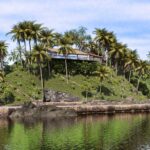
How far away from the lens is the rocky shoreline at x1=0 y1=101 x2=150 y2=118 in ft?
340

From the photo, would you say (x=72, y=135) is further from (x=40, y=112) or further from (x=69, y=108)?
(x=69, y=108)

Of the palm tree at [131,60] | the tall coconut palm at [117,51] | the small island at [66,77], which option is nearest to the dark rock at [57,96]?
the small island at [66,77]

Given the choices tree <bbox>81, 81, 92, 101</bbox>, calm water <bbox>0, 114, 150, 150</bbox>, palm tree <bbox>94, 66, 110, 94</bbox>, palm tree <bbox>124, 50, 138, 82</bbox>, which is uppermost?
palm tree <bbox>124, 50, 138, 82</bbox>

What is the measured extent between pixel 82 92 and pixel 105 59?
117ft

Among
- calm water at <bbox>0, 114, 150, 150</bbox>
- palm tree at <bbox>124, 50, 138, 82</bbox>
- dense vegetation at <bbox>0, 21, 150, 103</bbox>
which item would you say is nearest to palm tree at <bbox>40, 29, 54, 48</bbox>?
dense vegetation at <bbox>0, 21, 150, 103</bbox>

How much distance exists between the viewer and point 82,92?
12588 cm

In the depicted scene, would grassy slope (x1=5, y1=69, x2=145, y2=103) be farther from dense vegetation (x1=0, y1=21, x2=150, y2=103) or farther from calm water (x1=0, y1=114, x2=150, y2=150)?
calm water (x1=0, y1=114, x2=150, y2=150)

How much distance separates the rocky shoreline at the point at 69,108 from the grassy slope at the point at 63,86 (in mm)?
6744

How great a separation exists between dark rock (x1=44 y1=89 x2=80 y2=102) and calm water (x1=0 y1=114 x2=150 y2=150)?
79.4 ft

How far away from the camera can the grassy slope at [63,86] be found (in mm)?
120250

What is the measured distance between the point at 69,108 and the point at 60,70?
28.9 m

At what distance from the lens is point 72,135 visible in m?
71.5

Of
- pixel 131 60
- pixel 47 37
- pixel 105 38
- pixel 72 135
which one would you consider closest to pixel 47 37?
pixel 47 37

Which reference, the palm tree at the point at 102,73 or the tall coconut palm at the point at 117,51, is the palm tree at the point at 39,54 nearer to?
the palm tree at the point at 102,73
